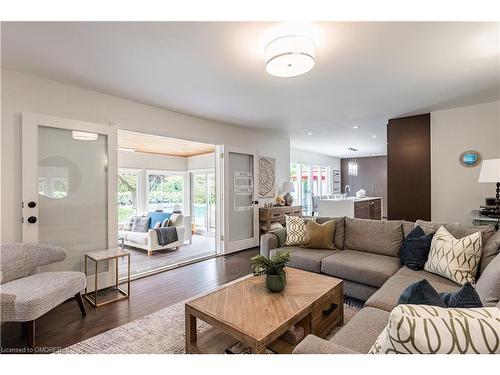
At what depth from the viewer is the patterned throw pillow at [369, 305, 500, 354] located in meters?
0.71

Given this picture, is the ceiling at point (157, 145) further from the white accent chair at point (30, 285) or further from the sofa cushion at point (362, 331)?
the sofa cushion at point (362, 331)

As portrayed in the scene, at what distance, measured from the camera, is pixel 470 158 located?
3.83 meters

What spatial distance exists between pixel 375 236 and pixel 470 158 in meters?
2.31

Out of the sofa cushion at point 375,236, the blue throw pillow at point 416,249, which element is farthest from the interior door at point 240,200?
the blue throw pillow at point 416,249

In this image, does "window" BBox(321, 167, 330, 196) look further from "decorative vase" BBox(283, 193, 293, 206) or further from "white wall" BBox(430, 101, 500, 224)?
"white wall" BBox(430, 101, 500, 224)

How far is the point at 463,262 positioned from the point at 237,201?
3642 millimetres

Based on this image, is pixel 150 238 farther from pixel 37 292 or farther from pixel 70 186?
pixel 37 292

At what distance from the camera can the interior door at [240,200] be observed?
15.7 feet

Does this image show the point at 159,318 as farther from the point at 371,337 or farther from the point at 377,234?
the point at 377,234

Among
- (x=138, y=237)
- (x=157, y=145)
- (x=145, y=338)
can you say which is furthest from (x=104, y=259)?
(x=157, y=145)

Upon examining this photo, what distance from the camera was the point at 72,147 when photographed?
289 centimetres

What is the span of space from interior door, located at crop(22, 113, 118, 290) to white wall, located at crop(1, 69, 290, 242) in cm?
10

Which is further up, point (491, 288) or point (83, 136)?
point (83, 136)

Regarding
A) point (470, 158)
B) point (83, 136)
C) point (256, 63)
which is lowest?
point (470, 158)
